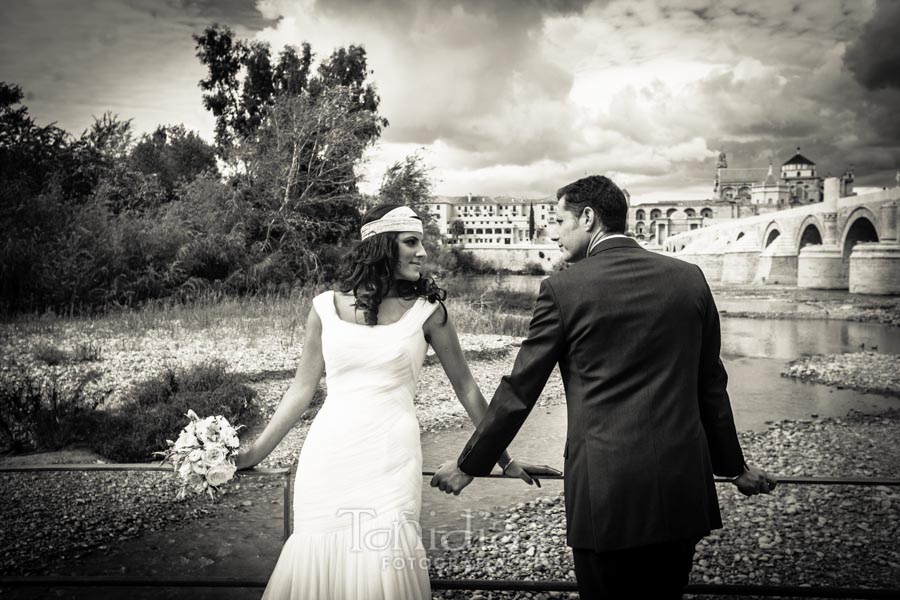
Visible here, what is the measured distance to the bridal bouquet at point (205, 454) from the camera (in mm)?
2217

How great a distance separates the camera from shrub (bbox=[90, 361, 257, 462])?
7621mm

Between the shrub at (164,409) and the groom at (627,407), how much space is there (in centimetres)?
687

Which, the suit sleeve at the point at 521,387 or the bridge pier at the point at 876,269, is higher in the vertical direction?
the bridge pier at the point at 876,269

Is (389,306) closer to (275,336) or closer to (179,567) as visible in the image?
(179,567)

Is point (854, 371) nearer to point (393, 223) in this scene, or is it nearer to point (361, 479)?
point (393, 223)

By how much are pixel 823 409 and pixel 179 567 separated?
Result: 10542 millimetres

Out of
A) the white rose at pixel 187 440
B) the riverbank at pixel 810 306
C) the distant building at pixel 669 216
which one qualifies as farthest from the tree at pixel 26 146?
the distant building at pixel 669 216

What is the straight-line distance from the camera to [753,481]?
210cm

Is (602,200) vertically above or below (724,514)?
above

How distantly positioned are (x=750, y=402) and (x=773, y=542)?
7.06 meters

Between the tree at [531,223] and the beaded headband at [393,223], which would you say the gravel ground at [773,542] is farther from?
the tree at [531,223]

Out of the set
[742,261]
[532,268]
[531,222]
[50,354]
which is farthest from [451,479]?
[531,222]

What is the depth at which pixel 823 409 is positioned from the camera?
445 inches

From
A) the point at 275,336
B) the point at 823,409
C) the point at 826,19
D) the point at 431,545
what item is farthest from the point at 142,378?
the point at 826,19
